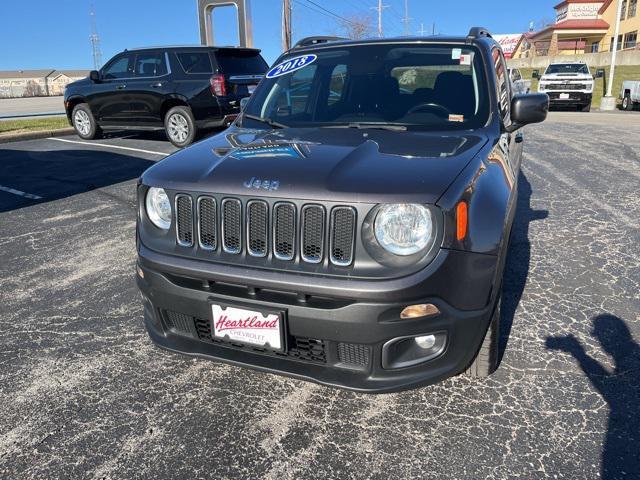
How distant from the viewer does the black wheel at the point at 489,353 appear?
2537 mm

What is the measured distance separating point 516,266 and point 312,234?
268 centimetres

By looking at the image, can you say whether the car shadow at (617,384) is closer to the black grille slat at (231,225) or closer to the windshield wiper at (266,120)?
the black grille slat at (231,225)

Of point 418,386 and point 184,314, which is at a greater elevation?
point 184,314

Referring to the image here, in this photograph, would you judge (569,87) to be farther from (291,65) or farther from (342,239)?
(342,239)

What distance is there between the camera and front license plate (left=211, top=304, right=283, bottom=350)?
2.21 metres

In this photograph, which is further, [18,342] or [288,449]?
[18,342]

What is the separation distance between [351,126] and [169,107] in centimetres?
821

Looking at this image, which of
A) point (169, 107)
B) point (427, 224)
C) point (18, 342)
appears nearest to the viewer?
point (427, 224)

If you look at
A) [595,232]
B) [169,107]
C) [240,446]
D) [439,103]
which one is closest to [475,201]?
[439,103]

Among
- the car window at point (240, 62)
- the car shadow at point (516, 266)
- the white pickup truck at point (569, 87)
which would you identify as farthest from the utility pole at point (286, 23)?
the car shadow at point (516, 266)

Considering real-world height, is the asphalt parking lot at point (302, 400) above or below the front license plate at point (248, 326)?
below

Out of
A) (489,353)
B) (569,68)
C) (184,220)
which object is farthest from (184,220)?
(569,68)

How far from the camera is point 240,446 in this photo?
231 centimetres

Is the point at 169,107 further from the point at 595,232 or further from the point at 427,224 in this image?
the point at 427,224
